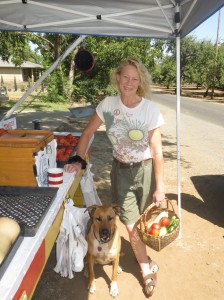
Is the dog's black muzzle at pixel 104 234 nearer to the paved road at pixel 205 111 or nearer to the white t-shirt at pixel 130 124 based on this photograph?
the white t-shirt at pixel 130 124

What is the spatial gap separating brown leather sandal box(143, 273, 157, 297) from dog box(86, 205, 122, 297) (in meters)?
0.35

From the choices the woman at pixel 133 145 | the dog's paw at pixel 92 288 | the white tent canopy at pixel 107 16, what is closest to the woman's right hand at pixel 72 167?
the woman at pixel 133 145

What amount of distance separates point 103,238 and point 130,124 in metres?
1.29

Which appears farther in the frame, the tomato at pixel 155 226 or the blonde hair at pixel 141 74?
the tomato at pixel 155 226

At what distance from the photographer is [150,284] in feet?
11.4

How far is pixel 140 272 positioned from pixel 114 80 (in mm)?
2481

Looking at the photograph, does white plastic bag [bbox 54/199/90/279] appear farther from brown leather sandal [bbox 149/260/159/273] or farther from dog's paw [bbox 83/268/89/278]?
brown leather sandal [bbox 149/260/159/273]

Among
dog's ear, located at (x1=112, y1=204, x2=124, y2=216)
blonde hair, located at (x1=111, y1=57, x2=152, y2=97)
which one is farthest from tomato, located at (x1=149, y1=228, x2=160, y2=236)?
blonde hair, located at (x1=111, y1=57, x2=152, y2=97)

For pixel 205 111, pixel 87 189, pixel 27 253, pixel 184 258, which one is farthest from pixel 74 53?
pixel 27 253

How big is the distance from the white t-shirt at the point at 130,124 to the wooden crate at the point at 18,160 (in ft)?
2.83

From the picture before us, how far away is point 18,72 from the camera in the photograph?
5316cm

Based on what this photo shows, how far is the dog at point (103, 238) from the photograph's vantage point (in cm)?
331

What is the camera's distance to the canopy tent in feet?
13.0

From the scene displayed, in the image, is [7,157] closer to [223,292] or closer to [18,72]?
[223,292]
